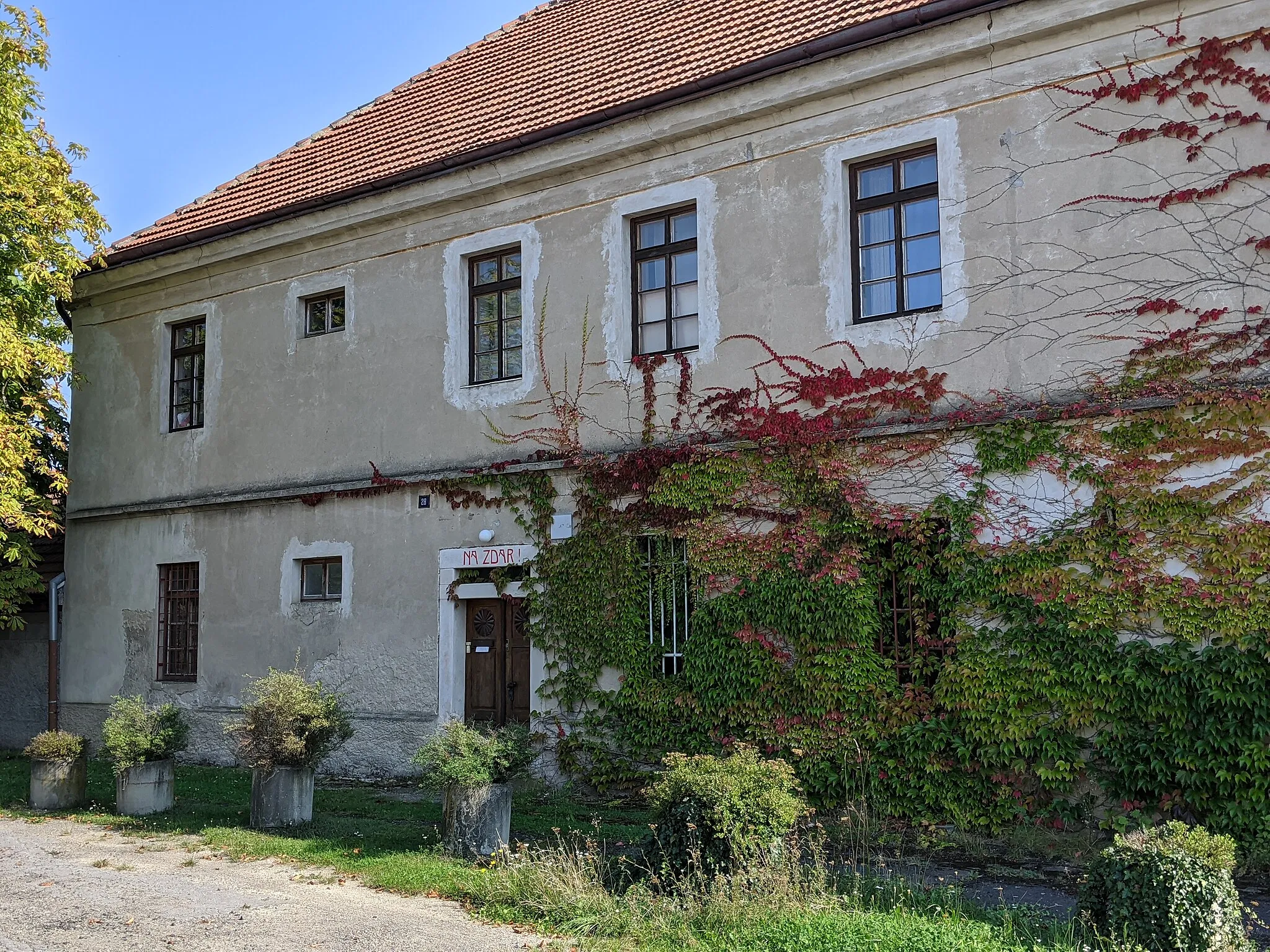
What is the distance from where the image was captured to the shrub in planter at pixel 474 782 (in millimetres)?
8820

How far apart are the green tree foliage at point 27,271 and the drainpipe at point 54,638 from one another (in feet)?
2.00

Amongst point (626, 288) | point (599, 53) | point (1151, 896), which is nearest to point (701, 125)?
point (626, 288)

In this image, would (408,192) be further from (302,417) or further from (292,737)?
(292,737)

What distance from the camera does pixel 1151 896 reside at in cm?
594

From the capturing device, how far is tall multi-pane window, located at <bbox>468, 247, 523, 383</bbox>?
13.3 metres

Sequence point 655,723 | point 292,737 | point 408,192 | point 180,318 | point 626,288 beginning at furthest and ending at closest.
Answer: point 180,318
point 408,192
point 626,288
point 655,723
point 292,737

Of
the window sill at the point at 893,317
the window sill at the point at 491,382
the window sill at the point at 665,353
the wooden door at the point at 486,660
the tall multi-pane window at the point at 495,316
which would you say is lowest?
the wooden door at the point at 486,660

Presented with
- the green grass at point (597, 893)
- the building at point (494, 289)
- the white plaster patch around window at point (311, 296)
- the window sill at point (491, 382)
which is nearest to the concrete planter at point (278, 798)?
the green grass at point (597, 893)

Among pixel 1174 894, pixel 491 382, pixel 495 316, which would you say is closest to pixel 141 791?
pixel 491 382

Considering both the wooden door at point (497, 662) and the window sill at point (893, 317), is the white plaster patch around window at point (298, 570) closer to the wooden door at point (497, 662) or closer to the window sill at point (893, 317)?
the wooden door at point (497, 662)

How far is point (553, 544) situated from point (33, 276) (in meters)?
7.35

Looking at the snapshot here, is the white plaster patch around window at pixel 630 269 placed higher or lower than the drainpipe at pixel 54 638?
higher

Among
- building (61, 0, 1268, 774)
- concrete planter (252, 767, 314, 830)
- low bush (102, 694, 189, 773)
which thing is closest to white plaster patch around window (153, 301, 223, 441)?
building (61, 0, 1268, 774)

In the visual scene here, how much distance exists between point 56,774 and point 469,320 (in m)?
6.35
